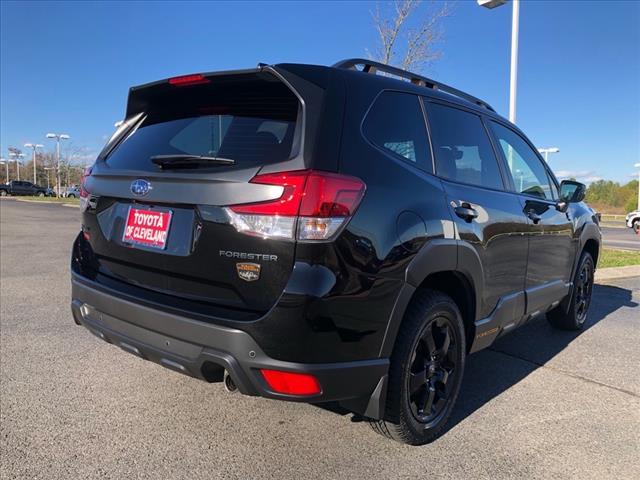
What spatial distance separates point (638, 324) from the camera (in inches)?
223

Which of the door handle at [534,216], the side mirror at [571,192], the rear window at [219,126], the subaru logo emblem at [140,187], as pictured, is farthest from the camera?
the side mirror at [571,192]

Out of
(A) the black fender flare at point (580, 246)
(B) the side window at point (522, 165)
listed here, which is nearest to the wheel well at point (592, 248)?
(A) the black fender flare at point (580, 246)

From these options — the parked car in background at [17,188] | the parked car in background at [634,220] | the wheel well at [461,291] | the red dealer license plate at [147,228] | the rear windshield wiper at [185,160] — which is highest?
the rear windshield wiper at [185,160]

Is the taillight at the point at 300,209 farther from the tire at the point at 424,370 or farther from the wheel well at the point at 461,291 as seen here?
the wheel well at the point at 461,291

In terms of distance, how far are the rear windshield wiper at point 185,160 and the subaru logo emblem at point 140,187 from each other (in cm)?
12

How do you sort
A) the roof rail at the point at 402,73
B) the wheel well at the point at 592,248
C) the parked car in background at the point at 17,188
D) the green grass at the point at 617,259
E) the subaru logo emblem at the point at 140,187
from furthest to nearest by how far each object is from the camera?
the parked car in background at the point at 17,188 < the green grass at the point at 617,259 < the wheel well at the point at 592,248 < the roof rail at the point at 402,73 < the subaru logo emblem at the point at 140,187

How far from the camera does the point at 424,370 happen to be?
9.08 feet

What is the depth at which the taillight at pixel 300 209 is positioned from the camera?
2.08m

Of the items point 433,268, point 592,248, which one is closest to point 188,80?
point 433,268

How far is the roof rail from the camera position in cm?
284

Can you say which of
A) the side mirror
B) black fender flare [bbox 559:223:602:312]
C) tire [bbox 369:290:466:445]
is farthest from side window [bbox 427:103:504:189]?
black fender flare [bbox 559:223:602:312]

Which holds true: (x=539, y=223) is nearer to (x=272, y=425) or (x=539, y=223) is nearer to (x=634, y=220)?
(x=272, y=425)

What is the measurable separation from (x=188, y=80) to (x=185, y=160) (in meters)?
0.56

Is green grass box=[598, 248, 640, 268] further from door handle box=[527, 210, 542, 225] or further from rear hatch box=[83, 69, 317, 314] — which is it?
rear hatch box=[83, 69, 317, 314]
